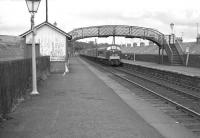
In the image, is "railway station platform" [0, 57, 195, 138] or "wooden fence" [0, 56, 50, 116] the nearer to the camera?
"railway station platform" [0, 57, 195, 138]

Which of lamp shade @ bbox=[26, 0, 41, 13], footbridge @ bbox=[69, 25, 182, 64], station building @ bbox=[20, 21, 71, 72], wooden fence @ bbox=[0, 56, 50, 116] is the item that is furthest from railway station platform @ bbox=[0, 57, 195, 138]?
footbridge @ bbox=[69, 25, 182, 64]

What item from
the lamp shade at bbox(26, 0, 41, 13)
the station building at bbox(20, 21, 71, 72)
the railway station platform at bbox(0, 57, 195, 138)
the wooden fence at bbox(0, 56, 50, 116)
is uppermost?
the lamp shade at bbox(26, 0, 41, 13)

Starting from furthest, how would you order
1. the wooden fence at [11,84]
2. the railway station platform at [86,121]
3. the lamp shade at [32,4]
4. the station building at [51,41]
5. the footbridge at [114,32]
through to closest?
→ the footbridge at [114,32]
the station building at [51,41]
the lamp shade at [32,4]
the wooden fence at [11,84]
the railway station platform at [86,121]

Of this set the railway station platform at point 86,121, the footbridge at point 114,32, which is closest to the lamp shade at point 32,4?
the railway station platform at point 86,121

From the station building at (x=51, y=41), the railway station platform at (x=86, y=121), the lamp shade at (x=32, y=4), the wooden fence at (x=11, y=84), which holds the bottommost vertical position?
the railway station platform at (x=86, y=121)

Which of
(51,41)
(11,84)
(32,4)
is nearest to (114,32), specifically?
(51,41)

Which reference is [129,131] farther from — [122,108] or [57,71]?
[57,71]

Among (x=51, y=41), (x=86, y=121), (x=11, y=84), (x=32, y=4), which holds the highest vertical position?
(x=32, y=4)

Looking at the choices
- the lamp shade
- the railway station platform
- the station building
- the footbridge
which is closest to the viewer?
the railway station platform

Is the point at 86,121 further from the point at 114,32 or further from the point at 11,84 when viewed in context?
the point at 114,32

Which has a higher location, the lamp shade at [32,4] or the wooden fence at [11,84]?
the lamp shade at [32,4]

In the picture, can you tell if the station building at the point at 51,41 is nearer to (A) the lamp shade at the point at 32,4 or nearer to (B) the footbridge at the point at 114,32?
(A) the lamp shade at the point at 32,4

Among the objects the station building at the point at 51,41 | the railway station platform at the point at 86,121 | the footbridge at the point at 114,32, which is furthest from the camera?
the footbridge at the point at 114,32

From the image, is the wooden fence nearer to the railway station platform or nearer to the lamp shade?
the railway station platform
